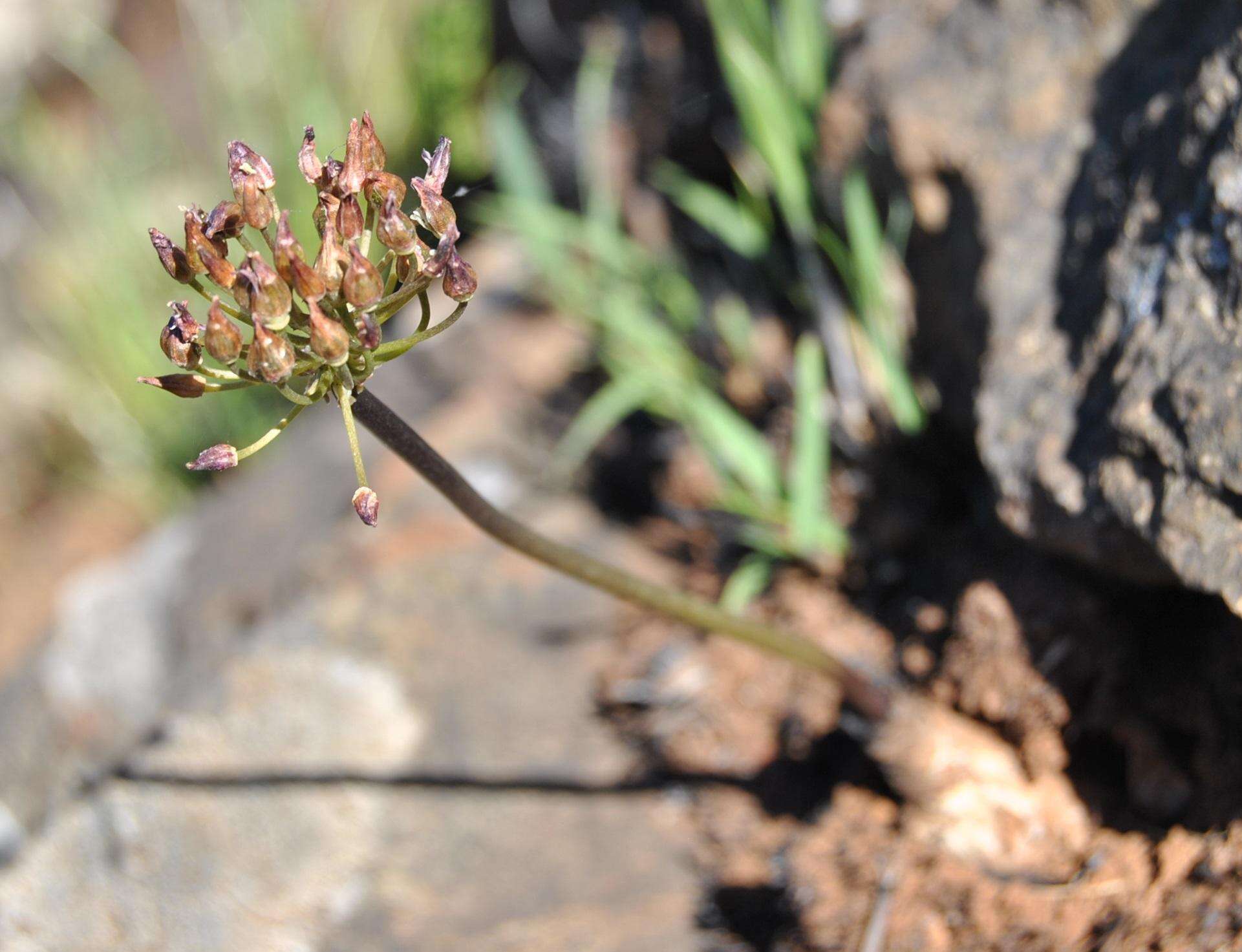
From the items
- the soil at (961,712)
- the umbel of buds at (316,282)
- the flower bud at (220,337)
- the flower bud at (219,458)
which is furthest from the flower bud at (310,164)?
the soil at (961,712)

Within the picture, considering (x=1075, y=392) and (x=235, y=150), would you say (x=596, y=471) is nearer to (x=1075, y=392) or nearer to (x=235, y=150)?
(x=1075, y=392)

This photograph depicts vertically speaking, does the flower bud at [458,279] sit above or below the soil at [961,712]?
above

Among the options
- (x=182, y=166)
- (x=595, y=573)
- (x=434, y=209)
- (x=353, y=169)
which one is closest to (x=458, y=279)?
(x=434, y=209)

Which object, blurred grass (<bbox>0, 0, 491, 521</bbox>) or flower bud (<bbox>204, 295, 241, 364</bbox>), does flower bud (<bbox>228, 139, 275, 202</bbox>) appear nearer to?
flower bud (<bbox>204, 295, 241, 364</bbox>)

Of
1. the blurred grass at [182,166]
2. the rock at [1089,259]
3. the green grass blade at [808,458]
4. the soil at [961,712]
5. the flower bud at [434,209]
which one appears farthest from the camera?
the blurred grass at [182,166]

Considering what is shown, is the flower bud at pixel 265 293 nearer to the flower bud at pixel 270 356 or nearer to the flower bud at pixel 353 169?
the flower bud at pixel 270 356

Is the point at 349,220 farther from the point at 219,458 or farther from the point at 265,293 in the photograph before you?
the point at 219,458

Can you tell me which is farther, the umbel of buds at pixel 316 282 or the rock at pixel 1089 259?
the rock at pixel 1089 259
